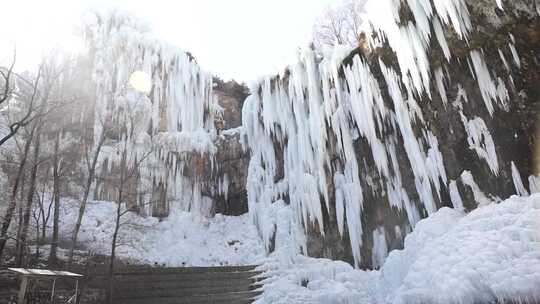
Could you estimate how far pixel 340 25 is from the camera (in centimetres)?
2556

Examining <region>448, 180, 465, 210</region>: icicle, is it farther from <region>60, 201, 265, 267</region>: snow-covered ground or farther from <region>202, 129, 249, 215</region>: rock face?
<region>202, 129, 249, 215</region>: rock face

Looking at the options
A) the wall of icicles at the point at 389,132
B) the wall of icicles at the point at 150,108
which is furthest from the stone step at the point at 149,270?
the wall of icicles at the point at 150,108

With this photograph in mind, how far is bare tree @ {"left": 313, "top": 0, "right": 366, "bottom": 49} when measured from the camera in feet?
80.5

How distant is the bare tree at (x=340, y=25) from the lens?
24531 millimetres

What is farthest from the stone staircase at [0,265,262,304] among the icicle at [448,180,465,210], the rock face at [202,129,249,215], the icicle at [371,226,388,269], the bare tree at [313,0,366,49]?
the bare tree at [313,0,366,49]

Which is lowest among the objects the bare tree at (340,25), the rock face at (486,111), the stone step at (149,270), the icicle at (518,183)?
the stone step at (149,270)

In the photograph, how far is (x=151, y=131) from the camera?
60.7ft

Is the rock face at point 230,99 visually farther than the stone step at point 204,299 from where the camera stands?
Yes

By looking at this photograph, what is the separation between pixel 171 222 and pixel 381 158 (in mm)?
11226

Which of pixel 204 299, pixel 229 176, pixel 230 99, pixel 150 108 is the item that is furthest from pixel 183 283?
pixel 230 99

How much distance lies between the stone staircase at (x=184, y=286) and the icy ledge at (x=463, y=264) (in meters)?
1.21

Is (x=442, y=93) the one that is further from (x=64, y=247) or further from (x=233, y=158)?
(x=64, y=247)

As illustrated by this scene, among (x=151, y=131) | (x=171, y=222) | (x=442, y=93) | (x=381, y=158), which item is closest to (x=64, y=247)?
(x=171, y=222)

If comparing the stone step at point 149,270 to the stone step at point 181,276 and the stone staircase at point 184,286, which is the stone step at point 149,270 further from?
the stone step at point 181,276
